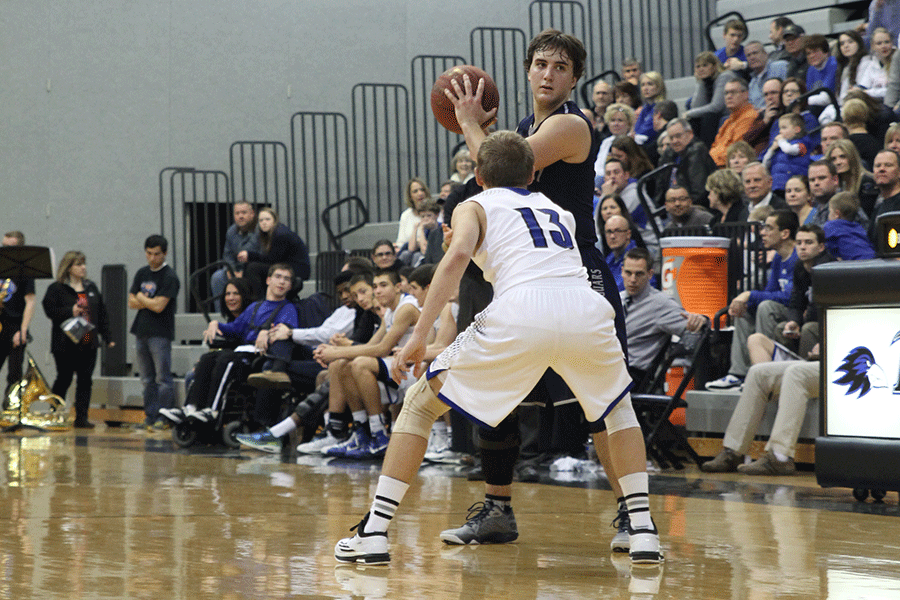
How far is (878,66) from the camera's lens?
10.8m

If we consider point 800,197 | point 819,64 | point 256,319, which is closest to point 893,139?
point 800,197

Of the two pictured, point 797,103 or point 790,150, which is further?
point 797,103

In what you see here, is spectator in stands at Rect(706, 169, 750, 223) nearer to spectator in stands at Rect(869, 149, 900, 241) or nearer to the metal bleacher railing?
spectator in stands at Rect(869, 149, 900, 241)

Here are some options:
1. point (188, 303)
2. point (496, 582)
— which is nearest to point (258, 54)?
point (188, 303)

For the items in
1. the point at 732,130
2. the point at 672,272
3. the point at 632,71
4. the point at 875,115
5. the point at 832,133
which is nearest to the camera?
the point at 672,272

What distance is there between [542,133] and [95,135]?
11797mm

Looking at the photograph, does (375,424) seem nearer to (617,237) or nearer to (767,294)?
(617,237)

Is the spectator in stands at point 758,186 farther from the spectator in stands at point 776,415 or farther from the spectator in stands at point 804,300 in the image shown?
the spectator in stands at point 776,415

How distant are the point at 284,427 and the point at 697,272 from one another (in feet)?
10.5

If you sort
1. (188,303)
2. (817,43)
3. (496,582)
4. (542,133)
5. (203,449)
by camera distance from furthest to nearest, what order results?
(188,303) < (817,43) < (203,449) < (542,133) < (496,582)

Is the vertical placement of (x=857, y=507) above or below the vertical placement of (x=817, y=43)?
below

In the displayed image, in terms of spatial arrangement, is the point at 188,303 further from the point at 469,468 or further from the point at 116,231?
the point at 469,468

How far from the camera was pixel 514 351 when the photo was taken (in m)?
3.92

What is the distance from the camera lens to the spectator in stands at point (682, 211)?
9477 millimetres
